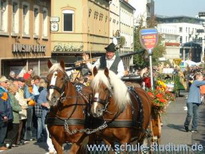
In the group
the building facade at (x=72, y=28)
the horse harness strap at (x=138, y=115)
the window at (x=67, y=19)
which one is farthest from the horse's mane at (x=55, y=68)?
the window at (x=67, y=19)

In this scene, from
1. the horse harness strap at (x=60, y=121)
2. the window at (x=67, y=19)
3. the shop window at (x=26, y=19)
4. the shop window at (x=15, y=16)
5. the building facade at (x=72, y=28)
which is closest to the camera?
the horse harness strap at (x=60, y=121)

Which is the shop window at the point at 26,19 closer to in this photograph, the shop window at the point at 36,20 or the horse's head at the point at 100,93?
the shop window at the point at 36,20

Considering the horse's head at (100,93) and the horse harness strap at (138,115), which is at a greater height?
the horse's head at (100,93)

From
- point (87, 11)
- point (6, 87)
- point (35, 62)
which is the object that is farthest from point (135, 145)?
point (87, 11)

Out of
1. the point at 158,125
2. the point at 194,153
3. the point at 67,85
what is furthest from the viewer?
the point at 158,125

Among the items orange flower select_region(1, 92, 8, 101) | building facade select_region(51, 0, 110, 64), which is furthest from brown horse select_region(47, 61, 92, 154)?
building facade select_region(51, 0, 110, 64)

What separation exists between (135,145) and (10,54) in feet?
64.4

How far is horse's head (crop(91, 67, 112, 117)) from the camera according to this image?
980 cm

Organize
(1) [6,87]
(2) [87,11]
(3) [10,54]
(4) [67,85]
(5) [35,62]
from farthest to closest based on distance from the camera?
1. (2) [87,11]
2. (5) [35,62]
3. (3) [10,54]
4. (1) [6,87]
5. (4) [67,85]

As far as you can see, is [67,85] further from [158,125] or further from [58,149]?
[158,125]

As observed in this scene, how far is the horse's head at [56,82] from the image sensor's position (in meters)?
10.3

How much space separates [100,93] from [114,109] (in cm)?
59

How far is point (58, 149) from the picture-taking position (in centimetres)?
1080

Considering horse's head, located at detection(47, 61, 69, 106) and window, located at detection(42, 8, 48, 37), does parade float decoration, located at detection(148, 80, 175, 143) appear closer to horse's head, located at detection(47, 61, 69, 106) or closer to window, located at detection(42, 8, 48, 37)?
horse's head, located at detection(47, 61, 69, 106)
